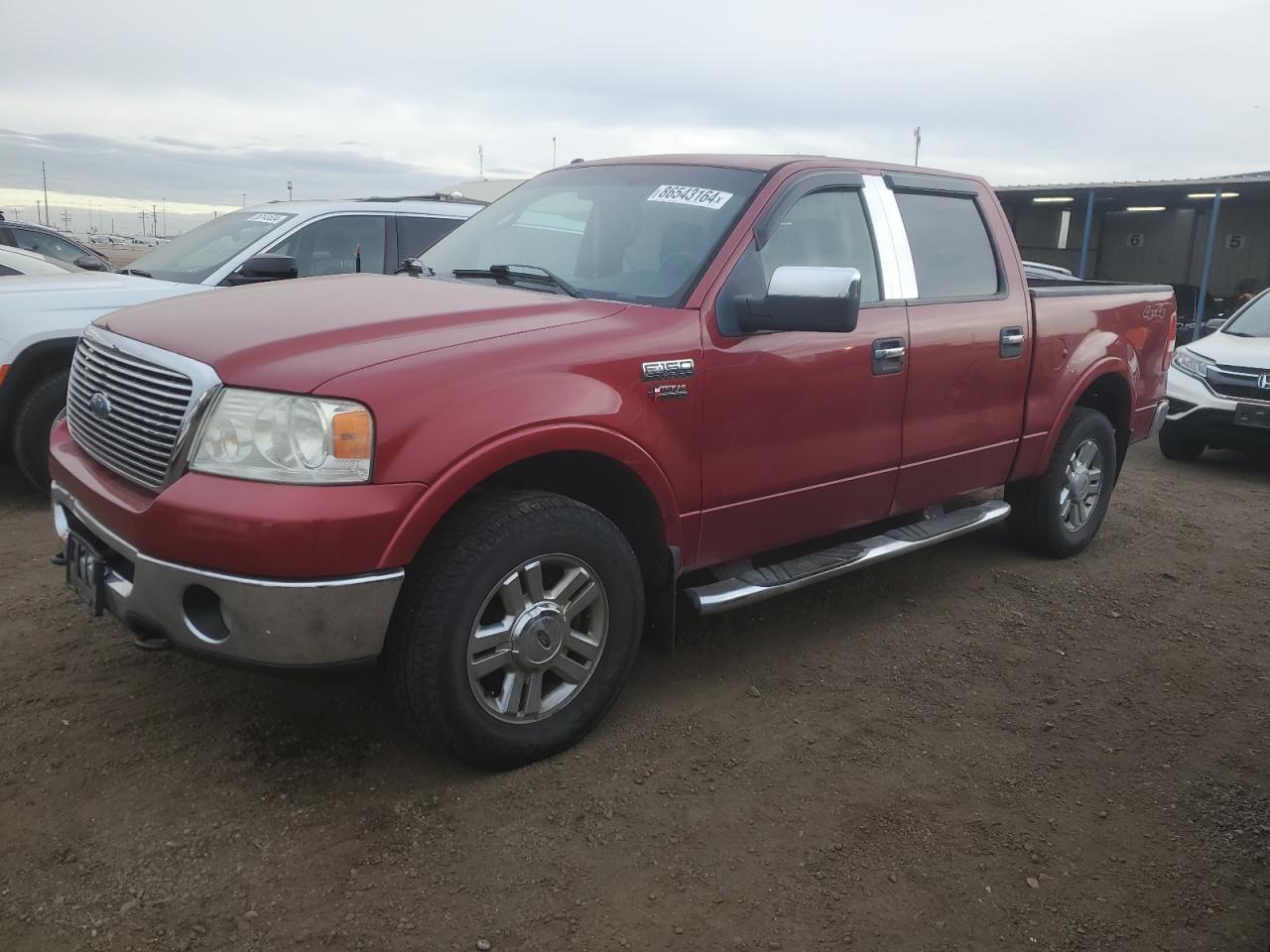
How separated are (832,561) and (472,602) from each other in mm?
1620

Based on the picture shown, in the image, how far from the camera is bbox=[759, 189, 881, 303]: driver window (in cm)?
371

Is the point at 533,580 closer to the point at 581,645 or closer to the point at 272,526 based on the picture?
the point at 581,645

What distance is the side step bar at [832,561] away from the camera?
3506 mm

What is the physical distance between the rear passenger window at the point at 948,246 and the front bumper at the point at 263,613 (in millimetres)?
2650

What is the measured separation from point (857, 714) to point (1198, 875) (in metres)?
1.14

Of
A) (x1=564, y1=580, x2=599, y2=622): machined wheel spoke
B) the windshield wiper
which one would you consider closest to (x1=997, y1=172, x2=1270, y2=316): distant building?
the windshield wiper

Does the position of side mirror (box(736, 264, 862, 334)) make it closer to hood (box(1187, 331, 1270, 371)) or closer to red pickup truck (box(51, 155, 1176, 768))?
red pickup truck (box(51, 155, 1176, 768))

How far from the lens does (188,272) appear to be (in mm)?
6457

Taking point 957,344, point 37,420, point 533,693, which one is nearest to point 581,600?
point 533,693

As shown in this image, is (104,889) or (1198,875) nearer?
(104,889)

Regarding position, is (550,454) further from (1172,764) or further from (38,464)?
(38,464)

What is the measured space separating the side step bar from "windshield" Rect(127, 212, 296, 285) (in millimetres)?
4285

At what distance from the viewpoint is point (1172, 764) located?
10.9 ft

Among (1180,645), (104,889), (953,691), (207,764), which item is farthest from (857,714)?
(104,889)
